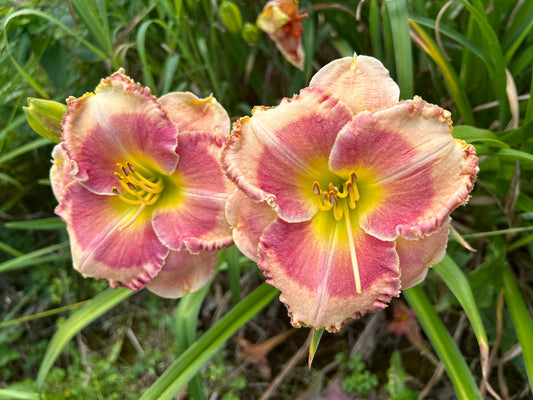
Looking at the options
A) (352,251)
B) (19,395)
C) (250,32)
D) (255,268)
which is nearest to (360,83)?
(352,251)

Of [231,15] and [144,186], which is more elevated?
[231,15]

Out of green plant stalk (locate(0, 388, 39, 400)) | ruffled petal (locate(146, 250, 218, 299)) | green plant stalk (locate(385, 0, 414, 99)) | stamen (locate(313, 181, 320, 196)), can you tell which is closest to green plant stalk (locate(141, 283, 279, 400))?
ruffled petal (locate(146, 250, 218, 299))

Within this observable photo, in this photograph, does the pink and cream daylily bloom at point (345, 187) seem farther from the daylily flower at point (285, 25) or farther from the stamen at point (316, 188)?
the daylily flower at point (285, 25)

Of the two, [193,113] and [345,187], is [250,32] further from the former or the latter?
[345,187]

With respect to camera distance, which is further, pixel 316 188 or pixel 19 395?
pixel 19 395

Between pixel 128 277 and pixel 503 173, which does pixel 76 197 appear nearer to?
pixel 128 277

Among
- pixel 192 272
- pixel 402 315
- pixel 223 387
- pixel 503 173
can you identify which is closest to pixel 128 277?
pixel 192 272

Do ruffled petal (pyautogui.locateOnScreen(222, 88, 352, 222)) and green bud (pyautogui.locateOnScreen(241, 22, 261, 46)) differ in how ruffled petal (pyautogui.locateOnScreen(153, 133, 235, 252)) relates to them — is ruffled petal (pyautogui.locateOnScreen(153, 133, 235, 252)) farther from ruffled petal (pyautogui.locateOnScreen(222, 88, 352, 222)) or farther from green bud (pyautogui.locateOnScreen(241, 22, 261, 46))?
green bud (pyautogui.locateOnScreen(241, 22, 261, 46))
